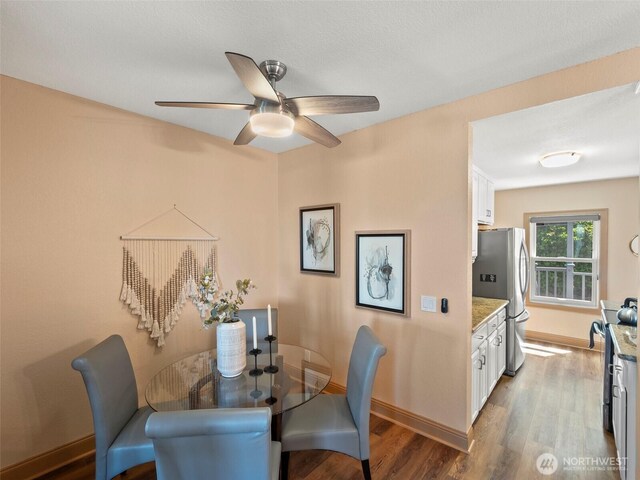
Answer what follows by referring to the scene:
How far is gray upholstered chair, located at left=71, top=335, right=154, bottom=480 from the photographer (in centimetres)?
145

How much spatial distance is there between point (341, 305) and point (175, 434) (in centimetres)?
194

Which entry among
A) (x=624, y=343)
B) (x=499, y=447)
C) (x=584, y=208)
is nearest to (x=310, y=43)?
(x=624, y=343)

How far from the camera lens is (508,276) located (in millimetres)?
3262

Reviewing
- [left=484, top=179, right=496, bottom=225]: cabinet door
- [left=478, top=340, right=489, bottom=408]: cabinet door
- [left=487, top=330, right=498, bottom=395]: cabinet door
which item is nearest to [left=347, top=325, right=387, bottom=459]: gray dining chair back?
[left=478, top=340, right=489, bottom=408]: cabinet door

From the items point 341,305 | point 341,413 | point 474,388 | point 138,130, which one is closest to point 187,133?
point 138,130

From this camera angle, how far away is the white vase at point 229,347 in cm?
170

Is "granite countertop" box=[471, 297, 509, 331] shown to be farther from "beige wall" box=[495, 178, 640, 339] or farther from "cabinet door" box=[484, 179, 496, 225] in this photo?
"beige wall" box=[495, 178, 640, 339]

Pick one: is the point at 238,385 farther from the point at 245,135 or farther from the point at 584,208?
the point at 584,208

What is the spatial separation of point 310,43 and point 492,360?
303cm

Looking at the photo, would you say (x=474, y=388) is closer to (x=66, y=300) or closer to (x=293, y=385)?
(x=293, y=385)

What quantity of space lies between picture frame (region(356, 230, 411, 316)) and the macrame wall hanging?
1451 mm

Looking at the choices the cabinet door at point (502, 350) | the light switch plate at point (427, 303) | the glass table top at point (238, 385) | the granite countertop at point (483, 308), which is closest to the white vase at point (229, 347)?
the glass table top at point (238, 385)

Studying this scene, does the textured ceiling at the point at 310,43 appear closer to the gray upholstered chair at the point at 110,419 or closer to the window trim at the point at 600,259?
the gray upholstered chair at the point at 110,419

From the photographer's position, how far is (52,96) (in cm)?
191
